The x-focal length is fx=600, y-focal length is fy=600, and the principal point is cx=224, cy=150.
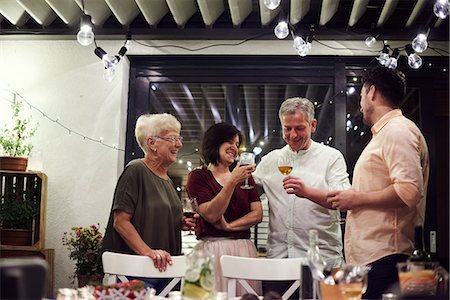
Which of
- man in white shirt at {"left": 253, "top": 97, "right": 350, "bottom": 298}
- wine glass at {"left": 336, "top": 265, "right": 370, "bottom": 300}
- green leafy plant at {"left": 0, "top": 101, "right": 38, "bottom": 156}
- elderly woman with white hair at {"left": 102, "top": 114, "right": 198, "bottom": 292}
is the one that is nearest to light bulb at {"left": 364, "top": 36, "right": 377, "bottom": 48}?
man in white shirt at {"left": 253, "top": 97, "right": 350, "bottom": 298}

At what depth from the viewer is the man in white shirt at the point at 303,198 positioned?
311 centimetres

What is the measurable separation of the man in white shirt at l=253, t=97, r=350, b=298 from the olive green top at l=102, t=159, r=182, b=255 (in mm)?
564

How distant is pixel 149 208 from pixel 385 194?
1.18 meters

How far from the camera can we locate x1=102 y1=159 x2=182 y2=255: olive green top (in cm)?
304

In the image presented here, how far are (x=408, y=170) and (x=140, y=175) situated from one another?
4.40 ft

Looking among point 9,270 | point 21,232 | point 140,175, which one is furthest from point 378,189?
point 21,232

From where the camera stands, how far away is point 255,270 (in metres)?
2.48

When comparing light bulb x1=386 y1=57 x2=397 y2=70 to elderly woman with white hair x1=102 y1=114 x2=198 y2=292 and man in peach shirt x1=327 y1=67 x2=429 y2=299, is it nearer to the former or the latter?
man in peach shirt x1=327 y1=67 x2=429 y2=299

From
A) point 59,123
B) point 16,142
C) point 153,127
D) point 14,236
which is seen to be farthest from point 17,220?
point 153,127

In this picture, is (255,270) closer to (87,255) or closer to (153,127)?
(153,127)

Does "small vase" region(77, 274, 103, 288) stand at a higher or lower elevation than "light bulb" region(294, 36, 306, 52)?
lower

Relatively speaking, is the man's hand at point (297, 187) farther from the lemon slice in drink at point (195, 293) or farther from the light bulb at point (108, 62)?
the light bulb at point (108, 62)

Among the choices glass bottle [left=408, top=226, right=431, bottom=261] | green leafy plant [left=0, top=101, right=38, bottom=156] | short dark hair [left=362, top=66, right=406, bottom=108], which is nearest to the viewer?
glass bottle [left=408, top=226, right=431, bottom=261]

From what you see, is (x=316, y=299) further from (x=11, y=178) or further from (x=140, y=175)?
(x=11, y=178)
